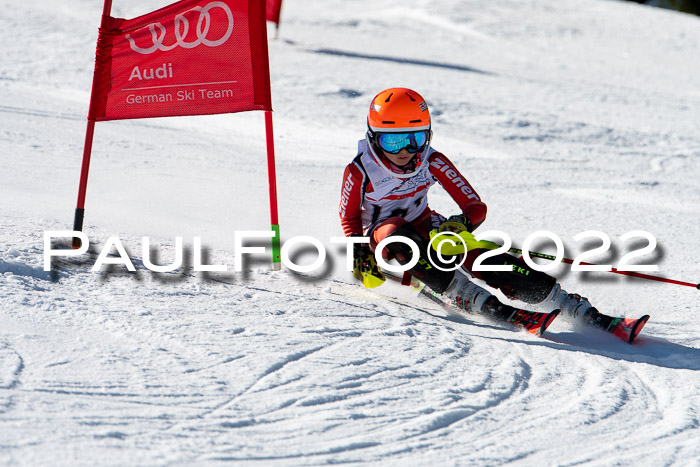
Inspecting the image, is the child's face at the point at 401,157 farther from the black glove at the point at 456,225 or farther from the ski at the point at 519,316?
the ski at the point at 519,316

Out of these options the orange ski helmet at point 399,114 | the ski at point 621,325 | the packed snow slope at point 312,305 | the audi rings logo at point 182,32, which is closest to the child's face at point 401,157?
the orange ski helmet at point 399,114

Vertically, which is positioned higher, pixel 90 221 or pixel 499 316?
pixel 90 221

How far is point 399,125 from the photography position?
15.4 ft

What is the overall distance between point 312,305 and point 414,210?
3.96ft

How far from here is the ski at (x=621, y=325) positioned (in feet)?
13.5

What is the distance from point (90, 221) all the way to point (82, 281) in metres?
1.37

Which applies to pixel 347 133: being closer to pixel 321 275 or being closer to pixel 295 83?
pixel 295 83

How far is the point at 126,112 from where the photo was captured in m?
4.50

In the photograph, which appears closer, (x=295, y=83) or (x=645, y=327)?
(x=645, y=327)

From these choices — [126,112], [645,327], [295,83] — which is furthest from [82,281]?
[295,83]

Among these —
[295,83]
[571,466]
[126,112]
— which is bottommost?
[571,466]

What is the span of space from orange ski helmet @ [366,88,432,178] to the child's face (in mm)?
21

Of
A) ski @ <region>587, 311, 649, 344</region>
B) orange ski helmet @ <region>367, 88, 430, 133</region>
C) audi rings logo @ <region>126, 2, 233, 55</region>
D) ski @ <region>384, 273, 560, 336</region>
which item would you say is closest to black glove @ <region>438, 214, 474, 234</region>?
ski @ <region>384, 273, 560, 336</region>

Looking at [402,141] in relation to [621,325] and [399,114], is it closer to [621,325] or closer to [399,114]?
[399,114]
